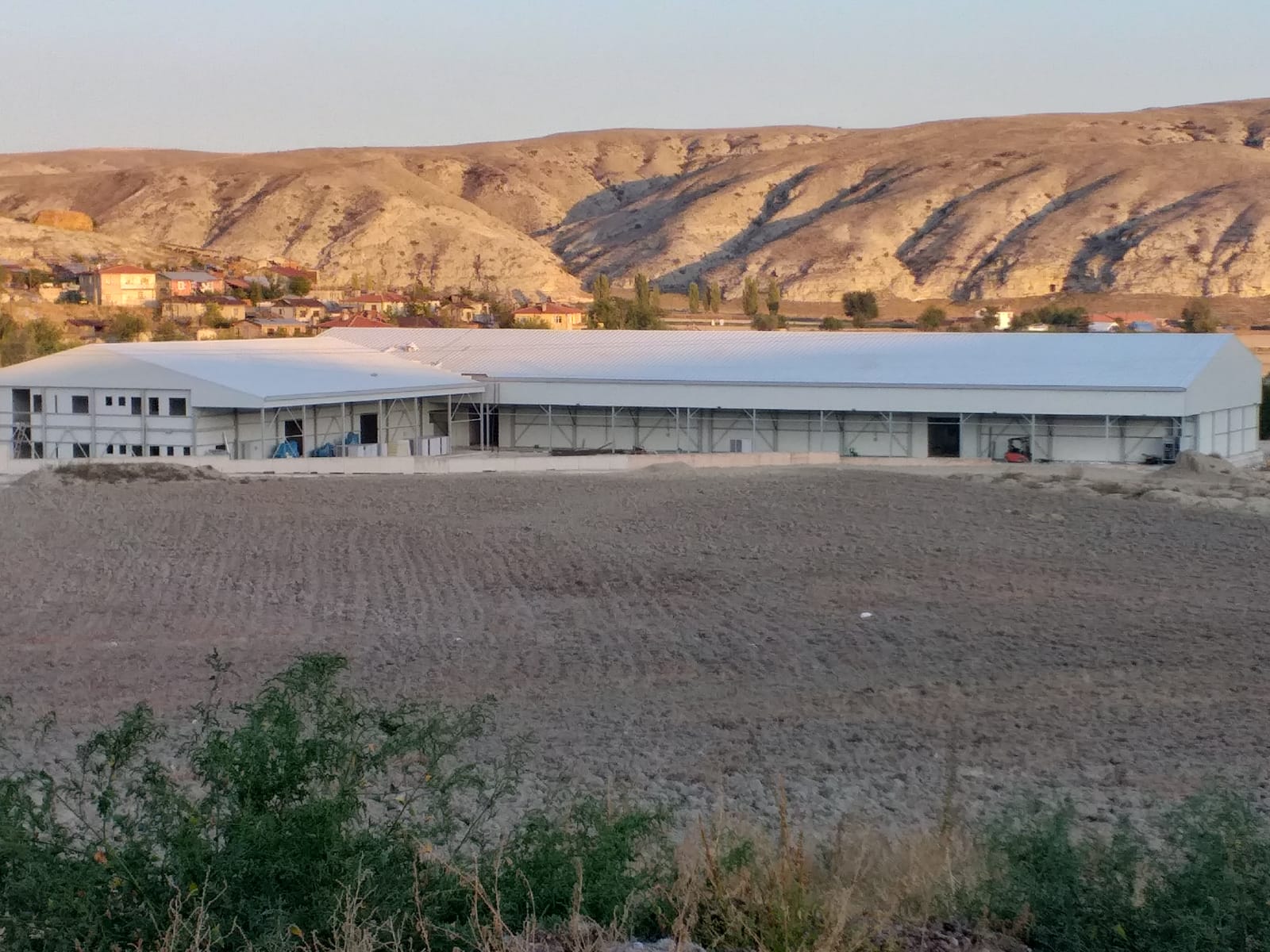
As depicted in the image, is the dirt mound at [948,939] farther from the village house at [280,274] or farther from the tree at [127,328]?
the village house at [280,274]

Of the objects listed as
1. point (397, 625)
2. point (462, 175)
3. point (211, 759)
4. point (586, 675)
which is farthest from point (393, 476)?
point (462, 175)

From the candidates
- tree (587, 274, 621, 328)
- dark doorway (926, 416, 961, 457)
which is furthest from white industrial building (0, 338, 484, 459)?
tree (587, 274, 621, 328)

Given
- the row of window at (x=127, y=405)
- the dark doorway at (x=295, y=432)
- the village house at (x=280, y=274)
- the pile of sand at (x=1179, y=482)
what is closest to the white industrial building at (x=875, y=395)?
the pile of sand at (x=1179, y=482)

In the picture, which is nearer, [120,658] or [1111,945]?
[1111,945]

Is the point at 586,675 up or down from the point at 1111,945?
down

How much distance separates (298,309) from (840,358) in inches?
1795

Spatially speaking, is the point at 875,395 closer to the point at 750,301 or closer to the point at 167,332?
the point at 167,332

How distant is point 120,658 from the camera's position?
17.7 metres

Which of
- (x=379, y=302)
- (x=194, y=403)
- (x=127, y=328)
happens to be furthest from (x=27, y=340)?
(x=379, y=302)

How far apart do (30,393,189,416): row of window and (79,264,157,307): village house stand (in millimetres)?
46329

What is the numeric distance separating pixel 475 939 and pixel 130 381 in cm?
3667

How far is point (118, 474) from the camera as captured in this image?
1401 inches

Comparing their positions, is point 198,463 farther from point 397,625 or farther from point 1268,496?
point 1268,496

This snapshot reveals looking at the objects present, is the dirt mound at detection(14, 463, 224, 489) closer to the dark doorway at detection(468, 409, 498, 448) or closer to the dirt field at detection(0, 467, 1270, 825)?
the dirt field at detection(0, 467, 1270, 825)
